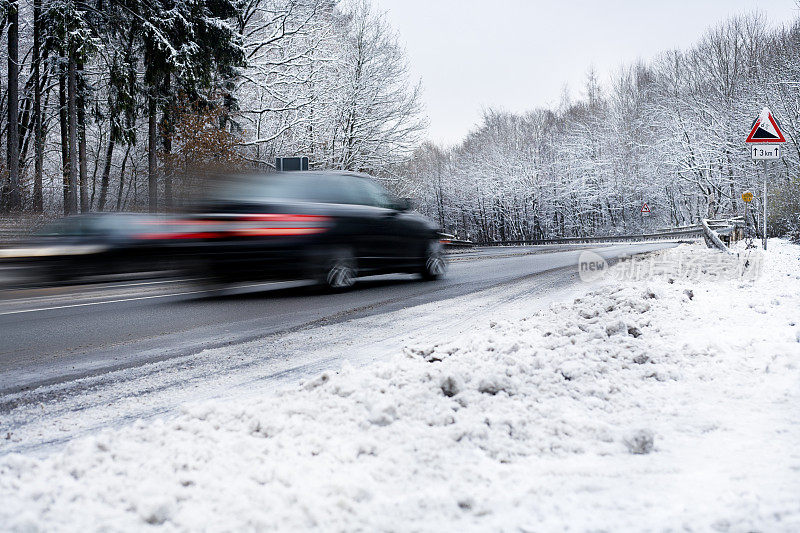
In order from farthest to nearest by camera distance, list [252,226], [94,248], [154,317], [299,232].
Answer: [94,248] → [299,232] → [252,226] → [154,317]

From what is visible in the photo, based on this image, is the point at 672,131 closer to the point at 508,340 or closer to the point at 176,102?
the point at 176,102

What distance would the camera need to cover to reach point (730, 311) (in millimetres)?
4914

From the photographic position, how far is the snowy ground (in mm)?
1666

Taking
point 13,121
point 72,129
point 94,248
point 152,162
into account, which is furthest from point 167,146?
point 94,248

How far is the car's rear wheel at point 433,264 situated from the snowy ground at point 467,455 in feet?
21.9

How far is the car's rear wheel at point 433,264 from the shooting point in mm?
10031

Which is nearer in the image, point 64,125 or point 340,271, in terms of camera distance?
point 340,271

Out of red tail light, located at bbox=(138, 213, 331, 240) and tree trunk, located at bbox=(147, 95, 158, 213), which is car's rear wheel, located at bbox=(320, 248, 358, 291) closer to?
red tail light, located at bbox=(138, 213, 331, 240)

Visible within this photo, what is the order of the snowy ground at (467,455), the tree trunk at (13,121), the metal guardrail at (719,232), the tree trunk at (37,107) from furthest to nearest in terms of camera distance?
the tree trunk at (37,107) → the tree trunk at (13,121) → the metal guardrail at (719,232) → the snowy ground at (467,455)

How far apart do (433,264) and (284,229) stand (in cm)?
334

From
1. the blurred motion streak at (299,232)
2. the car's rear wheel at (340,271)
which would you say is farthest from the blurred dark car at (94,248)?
the car's rear wheel at (340,271)

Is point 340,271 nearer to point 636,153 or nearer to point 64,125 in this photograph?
point 64,125

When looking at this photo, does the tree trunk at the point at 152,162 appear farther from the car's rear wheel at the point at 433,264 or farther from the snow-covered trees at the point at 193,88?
the car's rear wheel at the point at 433,264

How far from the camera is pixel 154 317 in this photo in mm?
6043
